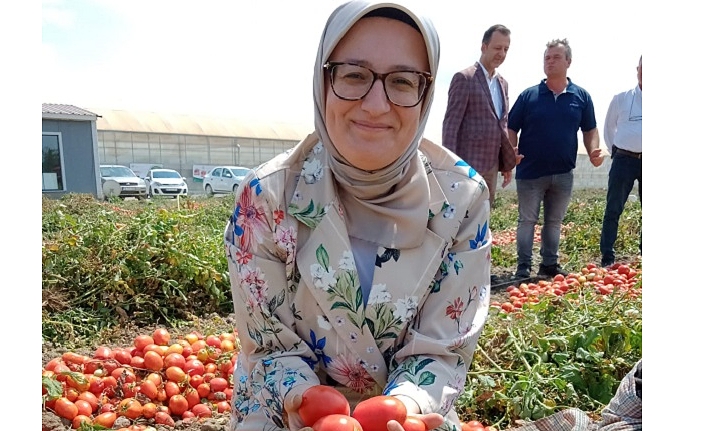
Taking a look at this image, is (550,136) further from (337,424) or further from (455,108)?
(337,424)

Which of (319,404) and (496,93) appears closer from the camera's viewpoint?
(319,404)

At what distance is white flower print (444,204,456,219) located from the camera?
1493 mm

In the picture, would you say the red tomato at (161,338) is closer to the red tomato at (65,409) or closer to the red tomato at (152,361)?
the red tomato at (152,361)

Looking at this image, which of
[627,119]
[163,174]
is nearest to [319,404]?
[627,119]

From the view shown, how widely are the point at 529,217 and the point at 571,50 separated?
55.6 inches

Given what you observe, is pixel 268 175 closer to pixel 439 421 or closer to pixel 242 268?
pixel 242 268

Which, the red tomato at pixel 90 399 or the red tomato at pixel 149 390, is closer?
the red tomato at pixel 90 399

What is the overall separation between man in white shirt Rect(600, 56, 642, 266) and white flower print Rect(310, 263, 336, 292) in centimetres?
417

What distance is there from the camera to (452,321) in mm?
1446

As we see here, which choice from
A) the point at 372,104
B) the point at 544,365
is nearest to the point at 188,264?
the point at 544,365

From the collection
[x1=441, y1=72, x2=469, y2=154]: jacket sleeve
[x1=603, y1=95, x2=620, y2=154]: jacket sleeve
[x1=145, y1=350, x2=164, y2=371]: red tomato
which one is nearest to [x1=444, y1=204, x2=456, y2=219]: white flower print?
[x1=145, y1=350, x2=164, y2=371]: red tomato

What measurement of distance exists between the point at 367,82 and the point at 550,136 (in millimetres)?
3626

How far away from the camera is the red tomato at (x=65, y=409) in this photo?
223 cm

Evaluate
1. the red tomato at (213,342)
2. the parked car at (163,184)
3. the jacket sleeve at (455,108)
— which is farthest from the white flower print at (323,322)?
the parked car at (163,184)
